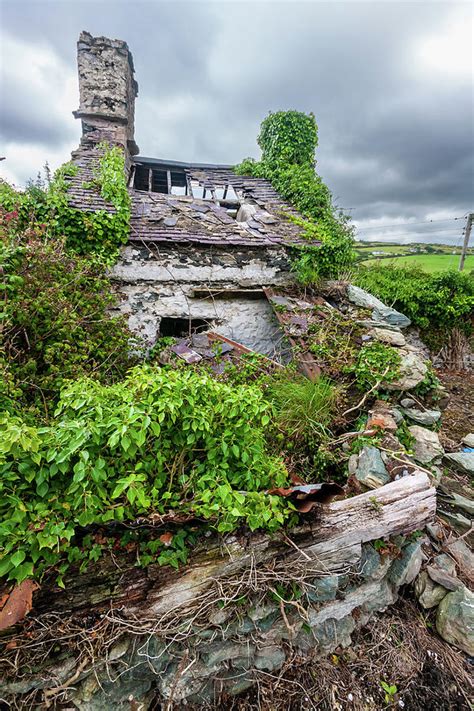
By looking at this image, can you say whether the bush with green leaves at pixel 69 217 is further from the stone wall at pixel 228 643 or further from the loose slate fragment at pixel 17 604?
the stone wall at pixel 228 643

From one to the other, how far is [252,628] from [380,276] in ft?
30.5

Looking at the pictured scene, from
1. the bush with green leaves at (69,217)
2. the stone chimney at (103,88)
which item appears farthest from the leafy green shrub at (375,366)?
the stone chimney at (103,88)

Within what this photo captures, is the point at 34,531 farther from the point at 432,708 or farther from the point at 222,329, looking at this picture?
the point at 222,329

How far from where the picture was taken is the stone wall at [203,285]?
233 inches

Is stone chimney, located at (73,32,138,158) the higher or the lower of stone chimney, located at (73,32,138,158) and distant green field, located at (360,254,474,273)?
the higher

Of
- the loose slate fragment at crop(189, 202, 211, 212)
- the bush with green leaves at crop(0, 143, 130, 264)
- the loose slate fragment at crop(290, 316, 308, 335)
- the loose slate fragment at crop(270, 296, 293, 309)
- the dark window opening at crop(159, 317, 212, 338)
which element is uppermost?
the loose slate fragment at crop(189, 202, 211, 212)

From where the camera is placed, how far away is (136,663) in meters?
2.05

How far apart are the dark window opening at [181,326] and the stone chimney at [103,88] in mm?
6265

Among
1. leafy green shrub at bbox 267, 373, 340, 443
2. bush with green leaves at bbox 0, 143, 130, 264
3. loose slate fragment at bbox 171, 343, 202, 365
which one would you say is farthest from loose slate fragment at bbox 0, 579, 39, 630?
bush with green leaves at bbox 0, 143, 130, 264

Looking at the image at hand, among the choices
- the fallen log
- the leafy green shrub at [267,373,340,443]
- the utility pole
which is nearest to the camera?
the fallen log

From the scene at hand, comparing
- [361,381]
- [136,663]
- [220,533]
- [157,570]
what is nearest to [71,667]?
[136,663]

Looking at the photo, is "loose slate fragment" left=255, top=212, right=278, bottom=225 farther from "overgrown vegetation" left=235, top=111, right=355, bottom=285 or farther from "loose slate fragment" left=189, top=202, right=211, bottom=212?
"loose slate fragment" left=189, top=202, right=211, bottom=212

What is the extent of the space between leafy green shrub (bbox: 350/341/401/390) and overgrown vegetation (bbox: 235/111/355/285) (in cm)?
274

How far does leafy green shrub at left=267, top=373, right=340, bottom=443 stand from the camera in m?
3.53
